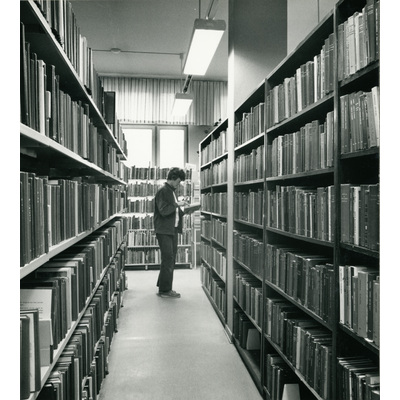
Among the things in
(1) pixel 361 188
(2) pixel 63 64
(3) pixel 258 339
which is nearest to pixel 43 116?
(2) pixel 63 64

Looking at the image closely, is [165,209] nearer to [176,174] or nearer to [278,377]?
[176,174]

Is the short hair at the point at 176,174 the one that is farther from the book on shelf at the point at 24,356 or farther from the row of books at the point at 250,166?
the book on shelf at the point at 24,356

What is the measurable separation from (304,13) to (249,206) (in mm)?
2865

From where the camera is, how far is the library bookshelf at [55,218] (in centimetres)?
113

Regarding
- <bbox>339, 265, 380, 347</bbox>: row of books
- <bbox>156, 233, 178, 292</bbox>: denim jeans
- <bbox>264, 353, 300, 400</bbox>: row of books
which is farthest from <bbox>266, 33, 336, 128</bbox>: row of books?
<bbox>156, 233, 178, 292</bbox>: denim jeans

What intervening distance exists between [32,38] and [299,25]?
4.47 metres

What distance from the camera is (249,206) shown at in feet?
10.6

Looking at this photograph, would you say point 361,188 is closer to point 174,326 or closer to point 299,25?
point 174,326

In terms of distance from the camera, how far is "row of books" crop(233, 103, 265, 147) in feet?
9.57

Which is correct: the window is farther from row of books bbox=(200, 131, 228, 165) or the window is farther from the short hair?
the short hair

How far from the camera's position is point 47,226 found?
1.33 metres

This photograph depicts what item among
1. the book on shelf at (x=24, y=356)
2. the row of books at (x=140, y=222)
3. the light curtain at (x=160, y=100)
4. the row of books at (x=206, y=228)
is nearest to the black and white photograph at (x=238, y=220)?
the book on shelf at (x=24, y=356)

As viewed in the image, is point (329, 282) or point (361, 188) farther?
point (329, 282)

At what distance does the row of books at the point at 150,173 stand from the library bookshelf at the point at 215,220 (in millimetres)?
1296
